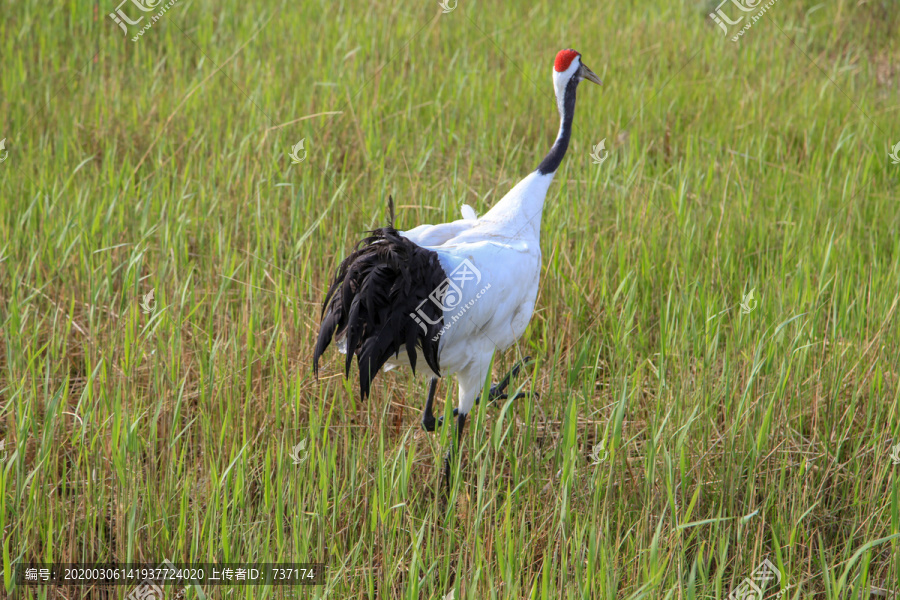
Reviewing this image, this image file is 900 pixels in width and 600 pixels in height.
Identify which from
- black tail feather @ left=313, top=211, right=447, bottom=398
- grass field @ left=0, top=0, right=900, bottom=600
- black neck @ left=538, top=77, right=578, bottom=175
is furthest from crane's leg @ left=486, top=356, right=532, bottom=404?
black neck @ left=538, top=77, right=578, bottom=175

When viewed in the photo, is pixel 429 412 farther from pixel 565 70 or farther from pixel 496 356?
pixel 565 70

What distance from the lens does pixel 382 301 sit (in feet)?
8.35

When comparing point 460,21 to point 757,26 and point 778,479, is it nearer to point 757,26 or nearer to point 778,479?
point 757,26

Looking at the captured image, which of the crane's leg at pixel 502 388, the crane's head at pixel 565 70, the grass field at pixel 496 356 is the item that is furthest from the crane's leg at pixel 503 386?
the crane's head at pixel 565 70

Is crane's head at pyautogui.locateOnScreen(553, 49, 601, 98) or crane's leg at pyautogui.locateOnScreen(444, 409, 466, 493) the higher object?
crane's head at pyautogui.locateOnScreen(553, 49, 601, 98)

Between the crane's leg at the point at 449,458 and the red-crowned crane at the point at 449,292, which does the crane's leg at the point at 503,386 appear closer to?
the red-crowned crane at the point at 449,292

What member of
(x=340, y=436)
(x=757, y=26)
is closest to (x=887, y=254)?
(x=340, y=436)

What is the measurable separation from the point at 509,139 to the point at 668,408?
7.96ft

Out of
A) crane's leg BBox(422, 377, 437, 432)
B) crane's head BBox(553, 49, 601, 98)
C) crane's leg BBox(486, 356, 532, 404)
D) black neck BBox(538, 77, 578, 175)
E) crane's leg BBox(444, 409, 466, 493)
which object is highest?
crane's head BBox(553, 49, 601, 98)

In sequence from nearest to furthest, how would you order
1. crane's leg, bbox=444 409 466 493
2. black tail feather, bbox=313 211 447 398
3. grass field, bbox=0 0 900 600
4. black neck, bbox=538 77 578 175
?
grass field, bbox=0 0 900 600 → black tail feather, bbox=313 211 447 398 → crane's leg, bbox=444 409 466 493 → black neck, bbox=538 77 578 175

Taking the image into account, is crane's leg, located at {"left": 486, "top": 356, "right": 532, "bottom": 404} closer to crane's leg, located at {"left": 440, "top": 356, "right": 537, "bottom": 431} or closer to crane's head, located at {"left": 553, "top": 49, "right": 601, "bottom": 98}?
crane's leg, located at {"left": 440, "top": 356, "right": 537, "bottom": 431}

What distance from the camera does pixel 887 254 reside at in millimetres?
3904

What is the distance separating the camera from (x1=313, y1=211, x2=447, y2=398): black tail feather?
2.50 m

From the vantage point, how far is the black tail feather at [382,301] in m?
2.50
